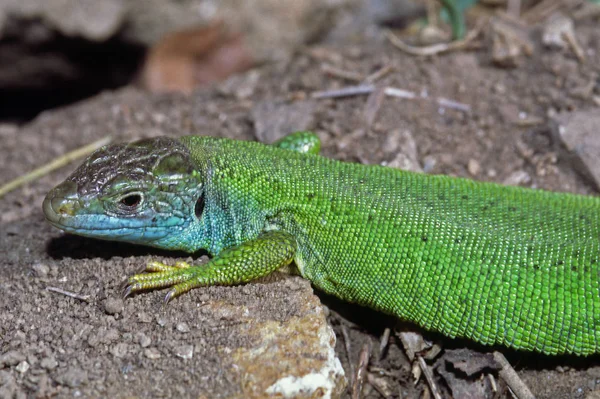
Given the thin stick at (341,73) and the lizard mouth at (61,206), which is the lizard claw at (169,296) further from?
the thin stick at (341,73)

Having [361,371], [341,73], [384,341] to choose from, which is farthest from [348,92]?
[361,371]

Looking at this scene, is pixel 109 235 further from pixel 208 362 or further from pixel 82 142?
pixel 82 142

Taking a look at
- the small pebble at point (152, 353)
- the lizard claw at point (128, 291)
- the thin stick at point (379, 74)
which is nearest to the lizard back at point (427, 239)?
the lizard claw at point (128, 291)

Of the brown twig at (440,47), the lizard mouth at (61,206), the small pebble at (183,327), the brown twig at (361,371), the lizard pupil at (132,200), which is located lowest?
the brown twig at (361,371)

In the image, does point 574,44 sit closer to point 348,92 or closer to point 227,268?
point 348,92

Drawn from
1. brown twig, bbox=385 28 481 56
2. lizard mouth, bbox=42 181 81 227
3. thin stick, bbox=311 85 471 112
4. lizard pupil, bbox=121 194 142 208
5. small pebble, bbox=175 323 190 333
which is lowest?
thin stick, bbox=311 85 471 112

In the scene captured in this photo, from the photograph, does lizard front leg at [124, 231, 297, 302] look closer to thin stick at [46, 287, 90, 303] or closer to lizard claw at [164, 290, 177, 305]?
lizard claw at [164, 290, 177, 305]

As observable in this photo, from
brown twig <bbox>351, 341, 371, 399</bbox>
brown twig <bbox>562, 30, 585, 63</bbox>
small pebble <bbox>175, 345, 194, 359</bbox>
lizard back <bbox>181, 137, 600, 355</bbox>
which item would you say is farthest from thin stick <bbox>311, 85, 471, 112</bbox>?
small pebble <bbox>175, 345, 194, 359</bbox>

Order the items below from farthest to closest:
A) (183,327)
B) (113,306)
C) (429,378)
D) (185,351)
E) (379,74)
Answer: (379,74), (429,378), (113,306), (183,327), (185,351)
